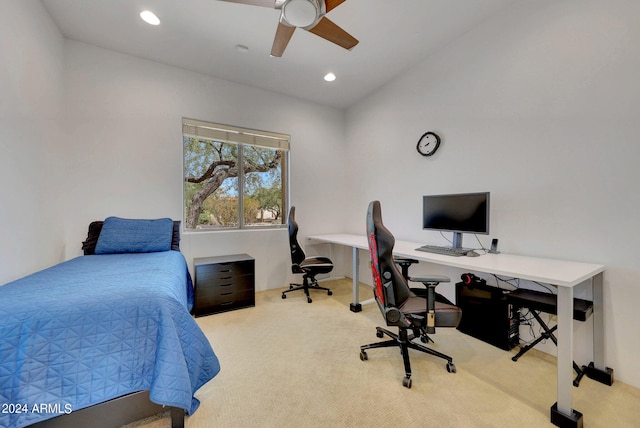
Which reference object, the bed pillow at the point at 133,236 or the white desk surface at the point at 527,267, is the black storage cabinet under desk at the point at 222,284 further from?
the white desk surface at the point at 527,267

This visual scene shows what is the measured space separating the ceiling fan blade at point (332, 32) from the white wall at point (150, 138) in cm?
189

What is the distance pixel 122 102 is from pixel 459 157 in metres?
3.92

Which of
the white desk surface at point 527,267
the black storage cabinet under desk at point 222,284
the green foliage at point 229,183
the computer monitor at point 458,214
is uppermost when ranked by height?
the green foliage at point 229,183

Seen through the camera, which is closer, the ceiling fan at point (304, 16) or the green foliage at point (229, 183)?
the ceiling fan at point (304, 16)

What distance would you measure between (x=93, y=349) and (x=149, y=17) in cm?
284

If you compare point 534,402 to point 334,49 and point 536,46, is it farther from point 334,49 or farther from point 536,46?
point 334,49

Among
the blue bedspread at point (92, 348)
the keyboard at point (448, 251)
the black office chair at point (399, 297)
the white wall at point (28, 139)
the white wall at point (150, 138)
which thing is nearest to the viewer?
the blue bedspread at point (92, 348)

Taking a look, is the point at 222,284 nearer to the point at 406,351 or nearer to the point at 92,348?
the point at 92,348

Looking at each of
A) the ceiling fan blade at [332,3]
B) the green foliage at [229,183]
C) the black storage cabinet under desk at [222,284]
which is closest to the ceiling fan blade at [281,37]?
the ceiling fan blade at [332,3]

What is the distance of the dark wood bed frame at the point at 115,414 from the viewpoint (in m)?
1.17

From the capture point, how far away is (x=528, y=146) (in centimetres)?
219

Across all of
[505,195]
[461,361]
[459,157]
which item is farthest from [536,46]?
[461,361]

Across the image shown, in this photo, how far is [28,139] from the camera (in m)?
2.01

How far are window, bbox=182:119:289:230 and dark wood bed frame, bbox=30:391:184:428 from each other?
2.30 meters
